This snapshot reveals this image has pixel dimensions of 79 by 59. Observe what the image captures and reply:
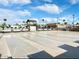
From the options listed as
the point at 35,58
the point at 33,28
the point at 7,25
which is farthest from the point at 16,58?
the point at 7,25

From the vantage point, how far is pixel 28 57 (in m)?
12.2

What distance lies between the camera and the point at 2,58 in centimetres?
1180

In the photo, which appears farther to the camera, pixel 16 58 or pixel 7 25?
pixel 7 25

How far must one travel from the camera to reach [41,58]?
11.7 m

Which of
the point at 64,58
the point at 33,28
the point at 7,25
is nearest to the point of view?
the point at 64,58

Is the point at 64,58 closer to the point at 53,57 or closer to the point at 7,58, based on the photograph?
the point at 53,57

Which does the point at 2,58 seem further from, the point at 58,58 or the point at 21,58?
the point at 58,58

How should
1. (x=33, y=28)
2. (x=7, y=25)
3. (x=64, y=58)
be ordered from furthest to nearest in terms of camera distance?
(x=7, y=25), (x=33, y=28), (x=64, y=58)

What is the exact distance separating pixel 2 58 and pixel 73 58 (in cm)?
471

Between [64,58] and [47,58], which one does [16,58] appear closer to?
[47,58]

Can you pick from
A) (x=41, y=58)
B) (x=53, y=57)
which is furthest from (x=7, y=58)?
(x=53, y=57)

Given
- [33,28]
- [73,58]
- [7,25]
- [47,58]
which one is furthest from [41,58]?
[7,25]

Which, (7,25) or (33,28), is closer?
(33,28)

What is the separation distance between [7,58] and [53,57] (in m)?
3.09
